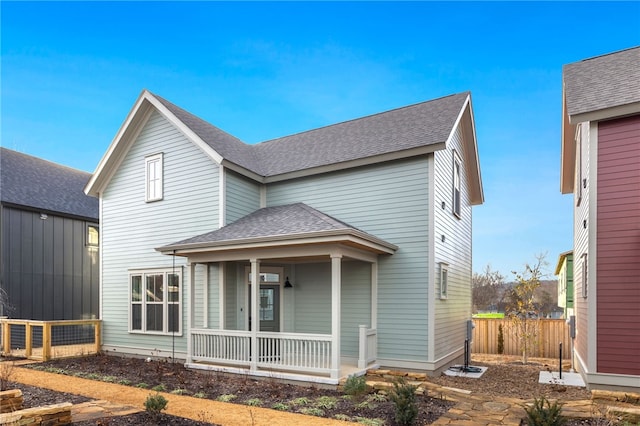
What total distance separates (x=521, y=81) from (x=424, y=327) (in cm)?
1403

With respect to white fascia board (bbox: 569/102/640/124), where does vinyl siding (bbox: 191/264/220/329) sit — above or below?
below

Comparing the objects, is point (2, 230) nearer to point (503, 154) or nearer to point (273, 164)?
point (273, 164)

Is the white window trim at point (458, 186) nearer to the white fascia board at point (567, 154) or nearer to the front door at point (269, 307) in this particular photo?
the white fascia board at point (567, 154)

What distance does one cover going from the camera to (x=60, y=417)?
5.71 m

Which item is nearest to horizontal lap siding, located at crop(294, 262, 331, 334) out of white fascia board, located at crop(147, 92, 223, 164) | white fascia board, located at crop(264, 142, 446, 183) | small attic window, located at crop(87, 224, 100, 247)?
white fascia board, located at crop(264, 142, 446, 183)

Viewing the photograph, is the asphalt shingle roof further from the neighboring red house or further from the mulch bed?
the neighboring red house

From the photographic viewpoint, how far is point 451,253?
11.4 meters

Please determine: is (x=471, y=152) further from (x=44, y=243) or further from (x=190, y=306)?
(x=44, y=243)

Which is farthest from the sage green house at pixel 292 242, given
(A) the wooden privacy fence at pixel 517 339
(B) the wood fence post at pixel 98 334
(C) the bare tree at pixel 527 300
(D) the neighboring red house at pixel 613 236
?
(D) the neighboring red house at pixel 613 236

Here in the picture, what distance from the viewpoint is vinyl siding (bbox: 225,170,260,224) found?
11.2 meters

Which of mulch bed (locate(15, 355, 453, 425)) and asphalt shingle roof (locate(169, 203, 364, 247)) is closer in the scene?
mulch bed (locate(15, 355, 453, 425))

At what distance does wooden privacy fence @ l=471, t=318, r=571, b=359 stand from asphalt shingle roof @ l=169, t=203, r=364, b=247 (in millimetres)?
8510

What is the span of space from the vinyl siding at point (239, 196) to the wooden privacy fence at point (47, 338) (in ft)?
18.1

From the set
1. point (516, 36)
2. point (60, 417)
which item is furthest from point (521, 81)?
point (60, 417)
